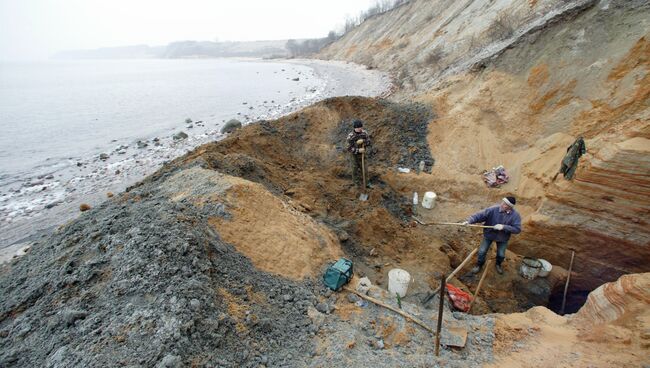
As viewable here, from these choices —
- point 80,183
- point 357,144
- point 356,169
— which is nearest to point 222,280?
point 357,144

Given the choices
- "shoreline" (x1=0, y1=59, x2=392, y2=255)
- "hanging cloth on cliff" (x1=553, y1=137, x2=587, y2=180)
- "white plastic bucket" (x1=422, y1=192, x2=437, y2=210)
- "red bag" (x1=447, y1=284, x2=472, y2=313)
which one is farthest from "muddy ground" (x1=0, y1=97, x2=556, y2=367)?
"shoreline" (x1=0, y1=59, x2=392, y2=255)

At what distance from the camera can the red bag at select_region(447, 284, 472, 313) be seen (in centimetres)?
589

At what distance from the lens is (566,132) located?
830cm

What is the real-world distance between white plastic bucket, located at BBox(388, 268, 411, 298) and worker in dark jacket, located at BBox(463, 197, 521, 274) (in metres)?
1.73

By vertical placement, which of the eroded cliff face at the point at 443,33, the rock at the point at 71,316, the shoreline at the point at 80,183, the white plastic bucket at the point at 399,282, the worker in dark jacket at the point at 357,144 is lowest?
the shoreline at the point at 80,183

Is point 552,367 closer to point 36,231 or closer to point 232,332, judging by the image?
point 232,332

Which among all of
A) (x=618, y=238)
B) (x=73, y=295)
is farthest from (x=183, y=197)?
(x=618, y=238)

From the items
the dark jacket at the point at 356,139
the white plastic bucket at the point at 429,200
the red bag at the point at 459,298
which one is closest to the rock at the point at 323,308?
the red bag at the point at 459,298

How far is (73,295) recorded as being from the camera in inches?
167

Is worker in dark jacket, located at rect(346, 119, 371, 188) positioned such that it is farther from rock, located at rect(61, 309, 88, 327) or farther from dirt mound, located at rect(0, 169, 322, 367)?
rock, located at rect(61, 309, 88, 327)

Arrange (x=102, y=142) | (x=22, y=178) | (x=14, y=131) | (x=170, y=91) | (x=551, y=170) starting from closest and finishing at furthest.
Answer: (x=551, y=170) → (x=22, y=178) → (x=102, y=142) → (x=14, y=131) → (x=170, y=91)

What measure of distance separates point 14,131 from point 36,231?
16527 millimetres

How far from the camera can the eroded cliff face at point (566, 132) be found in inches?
261

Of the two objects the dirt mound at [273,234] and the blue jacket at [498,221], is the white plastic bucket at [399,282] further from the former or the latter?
the blue jacket at [498,221]
